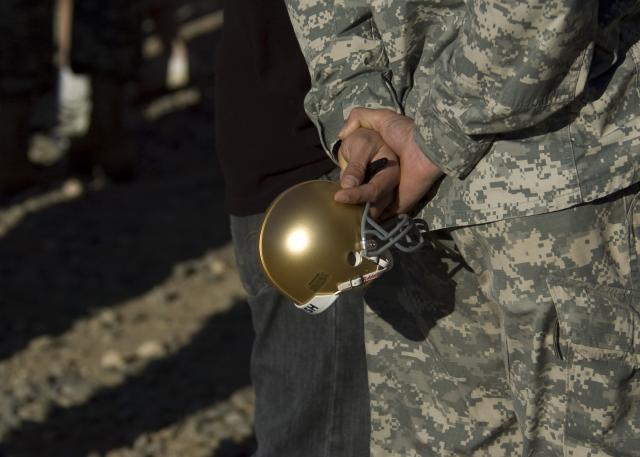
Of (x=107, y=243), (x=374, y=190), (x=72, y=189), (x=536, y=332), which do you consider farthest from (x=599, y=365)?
(x=72, y=189)

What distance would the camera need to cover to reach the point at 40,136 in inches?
272

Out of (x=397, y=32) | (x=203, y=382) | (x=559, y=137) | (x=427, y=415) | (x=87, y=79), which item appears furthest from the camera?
(x=87, y=79)

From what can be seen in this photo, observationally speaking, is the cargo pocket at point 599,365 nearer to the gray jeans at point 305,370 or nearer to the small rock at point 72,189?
the gray jeans at point 305,370

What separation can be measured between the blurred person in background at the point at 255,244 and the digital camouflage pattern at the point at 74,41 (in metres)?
3.66

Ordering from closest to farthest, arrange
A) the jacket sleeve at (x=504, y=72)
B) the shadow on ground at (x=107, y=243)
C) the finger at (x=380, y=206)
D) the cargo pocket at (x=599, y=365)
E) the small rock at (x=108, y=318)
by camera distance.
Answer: the jacket sleeve at (x=504, y=72), the cargo pocket at (x=599, y=365), the finger at (x=380, y=206), the small rock at (x=108, y=318), the shadow on ground at (x=107, y=243)

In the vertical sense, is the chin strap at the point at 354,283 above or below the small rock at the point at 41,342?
below

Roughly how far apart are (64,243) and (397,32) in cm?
375

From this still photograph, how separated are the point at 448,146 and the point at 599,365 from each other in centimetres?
38

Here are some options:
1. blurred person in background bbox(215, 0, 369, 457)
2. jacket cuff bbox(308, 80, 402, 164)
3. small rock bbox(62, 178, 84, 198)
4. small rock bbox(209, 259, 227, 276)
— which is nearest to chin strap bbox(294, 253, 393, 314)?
jacket cuff bbox(308, 80, 402, 164)

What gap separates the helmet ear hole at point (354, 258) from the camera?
1776 mm

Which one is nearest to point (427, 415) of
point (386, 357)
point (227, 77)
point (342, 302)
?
point (386, 357)

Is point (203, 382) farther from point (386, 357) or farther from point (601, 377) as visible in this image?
point (601, 377)

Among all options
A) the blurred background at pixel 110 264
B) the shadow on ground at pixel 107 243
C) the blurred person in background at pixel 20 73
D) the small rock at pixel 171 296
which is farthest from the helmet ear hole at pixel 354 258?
the blurred person in background at pixel 20 73

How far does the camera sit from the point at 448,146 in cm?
170
